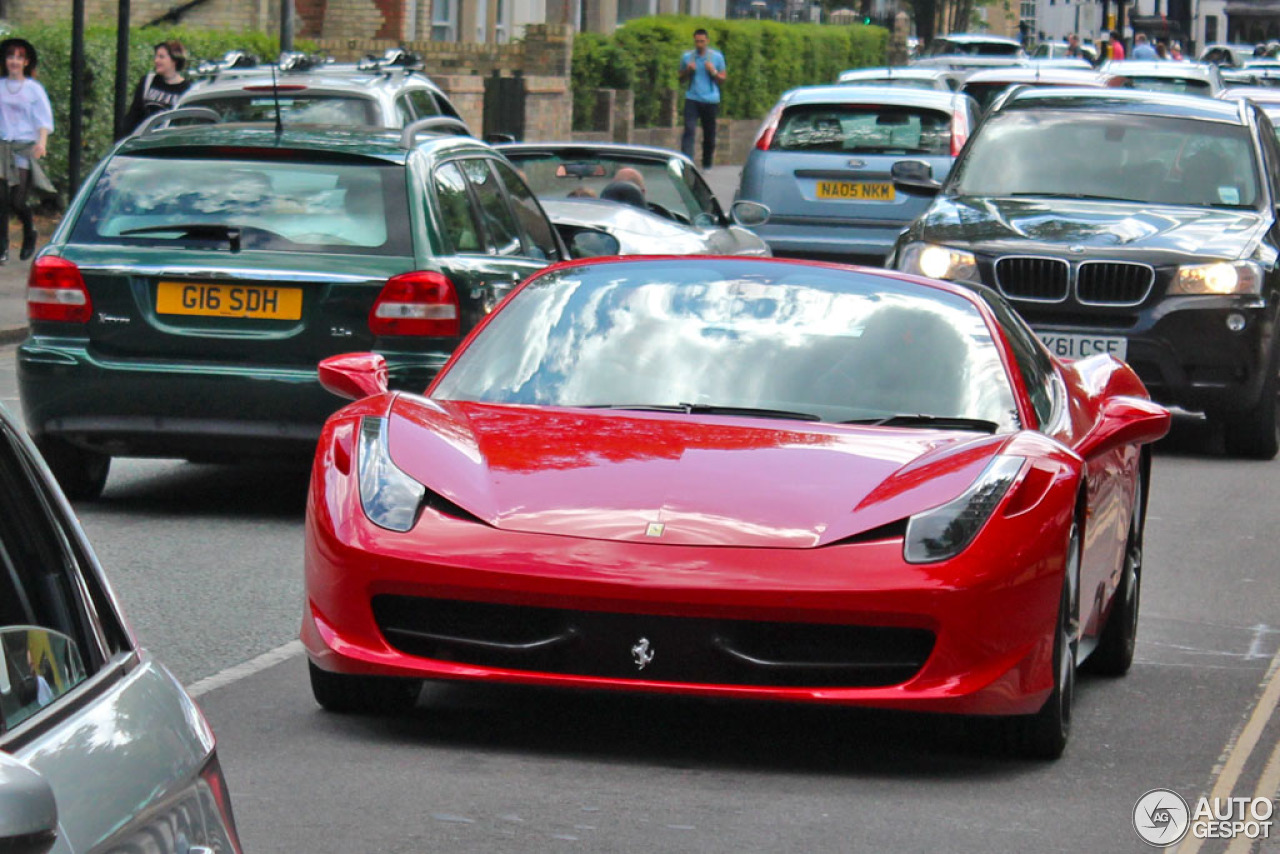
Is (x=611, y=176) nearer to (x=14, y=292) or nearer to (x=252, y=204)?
(x=14, y=292)

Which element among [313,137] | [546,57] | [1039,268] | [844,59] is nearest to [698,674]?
[313,137]

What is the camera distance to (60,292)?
9766 millimetres

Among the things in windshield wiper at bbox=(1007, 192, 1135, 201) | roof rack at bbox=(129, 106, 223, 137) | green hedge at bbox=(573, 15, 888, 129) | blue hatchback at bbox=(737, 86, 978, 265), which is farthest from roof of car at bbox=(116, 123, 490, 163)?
green hedge at bbox=(573, 15, 888, 129)

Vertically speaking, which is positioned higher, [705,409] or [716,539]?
[705,409]

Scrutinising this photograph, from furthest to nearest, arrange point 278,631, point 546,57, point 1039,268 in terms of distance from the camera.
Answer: point 546,57
point 1039,268
point 278,631

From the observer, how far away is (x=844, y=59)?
5756 cm

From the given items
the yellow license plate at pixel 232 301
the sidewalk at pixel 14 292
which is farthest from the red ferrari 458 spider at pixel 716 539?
the sidewalk at pixel 14 292

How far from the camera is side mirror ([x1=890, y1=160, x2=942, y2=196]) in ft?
51.9

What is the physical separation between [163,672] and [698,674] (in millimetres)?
2876

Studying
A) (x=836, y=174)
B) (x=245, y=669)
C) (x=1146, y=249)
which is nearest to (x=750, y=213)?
(x=1146, y=249)

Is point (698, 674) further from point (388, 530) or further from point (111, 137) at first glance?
point (111, 137)

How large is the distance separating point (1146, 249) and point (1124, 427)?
6321mm

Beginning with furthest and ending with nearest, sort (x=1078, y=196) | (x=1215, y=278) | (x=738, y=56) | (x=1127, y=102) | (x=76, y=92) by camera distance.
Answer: (x=738, y=56), (x=76, y=92), (x=1127, y=102), (x=1078, y=196), (x=1215, y=278)

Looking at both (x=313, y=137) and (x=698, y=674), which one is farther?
(x=313, y=137)
